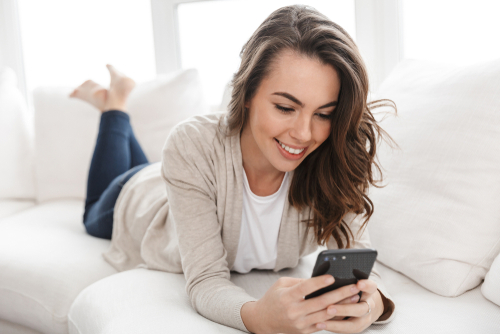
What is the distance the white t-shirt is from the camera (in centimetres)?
120

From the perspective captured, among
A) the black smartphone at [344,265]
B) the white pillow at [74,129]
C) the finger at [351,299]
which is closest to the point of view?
the black smartphone at [344,265]

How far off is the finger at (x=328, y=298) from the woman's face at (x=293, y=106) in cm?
35

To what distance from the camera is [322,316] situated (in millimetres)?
798

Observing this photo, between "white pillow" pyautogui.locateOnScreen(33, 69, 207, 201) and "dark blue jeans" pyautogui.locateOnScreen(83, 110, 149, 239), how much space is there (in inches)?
6.4

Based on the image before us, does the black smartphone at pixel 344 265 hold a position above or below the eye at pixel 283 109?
below

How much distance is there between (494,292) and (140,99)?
5.10 feet

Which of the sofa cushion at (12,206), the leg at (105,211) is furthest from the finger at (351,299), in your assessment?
the sofa cushion at (12,206)

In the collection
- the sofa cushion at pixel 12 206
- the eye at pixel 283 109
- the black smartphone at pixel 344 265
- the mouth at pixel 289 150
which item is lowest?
the sofa cushion at pixel 12 206

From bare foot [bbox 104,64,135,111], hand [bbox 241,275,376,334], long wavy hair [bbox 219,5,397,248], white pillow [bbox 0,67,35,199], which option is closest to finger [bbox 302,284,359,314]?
hand [bbox 241,275,376,334]

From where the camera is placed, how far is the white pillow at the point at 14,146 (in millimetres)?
2068

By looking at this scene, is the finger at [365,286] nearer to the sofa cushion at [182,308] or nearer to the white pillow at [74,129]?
the sofa cushion at [182,308]

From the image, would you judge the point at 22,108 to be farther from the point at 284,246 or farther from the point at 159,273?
the point at 284,246

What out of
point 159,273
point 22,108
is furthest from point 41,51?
point 159,273

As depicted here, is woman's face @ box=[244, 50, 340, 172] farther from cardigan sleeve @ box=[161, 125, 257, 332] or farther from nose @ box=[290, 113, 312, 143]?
cardigan sleeve @ box=[161, 125, 257, 332]
